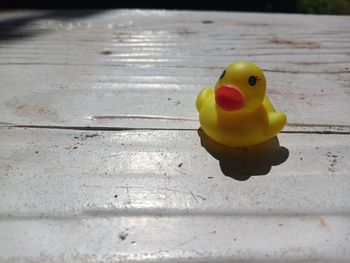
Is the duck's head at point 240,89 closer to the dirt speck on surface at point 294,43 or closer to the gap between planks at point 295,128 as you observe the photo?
the gap between planks at point 295,128

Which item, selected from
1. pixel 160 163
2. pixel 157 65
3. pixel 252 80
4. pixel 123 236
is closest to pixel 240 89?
pixel 252 80

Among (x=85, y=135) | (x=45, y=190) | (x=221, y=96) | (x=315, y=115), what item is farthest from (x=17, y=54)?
(x=315, y=115)

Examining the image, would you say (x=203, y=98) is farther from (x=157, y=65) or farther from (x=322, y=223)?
(x=157, y=65)

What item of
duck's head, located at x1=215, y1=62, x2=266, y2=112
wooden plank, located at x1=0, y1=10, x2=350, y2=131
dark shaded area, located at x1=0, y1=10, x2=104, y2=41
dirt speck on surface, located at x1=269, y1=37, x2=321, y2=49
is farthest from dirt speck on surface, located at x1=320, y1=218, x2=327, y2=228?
dark shaded area, located at x1=0, y1=10, x2=104, y2=41

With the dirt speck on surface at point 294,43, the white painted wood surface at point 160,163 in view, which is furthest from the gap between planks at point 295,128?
the dirt speck on surface at point 294,43

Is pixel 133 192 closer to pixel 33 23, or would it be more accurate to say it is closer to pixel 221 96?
pixel 221 96

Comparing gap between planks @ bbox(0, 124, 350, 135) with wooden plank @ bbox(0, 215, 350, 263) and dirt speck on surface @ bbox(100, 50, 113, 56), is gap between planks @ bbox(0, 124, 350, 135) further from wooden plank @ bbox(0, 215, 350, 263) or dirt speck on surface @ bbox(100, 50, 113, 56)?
dirt speck on surface @ bbox(100, 50, 113, 56)
